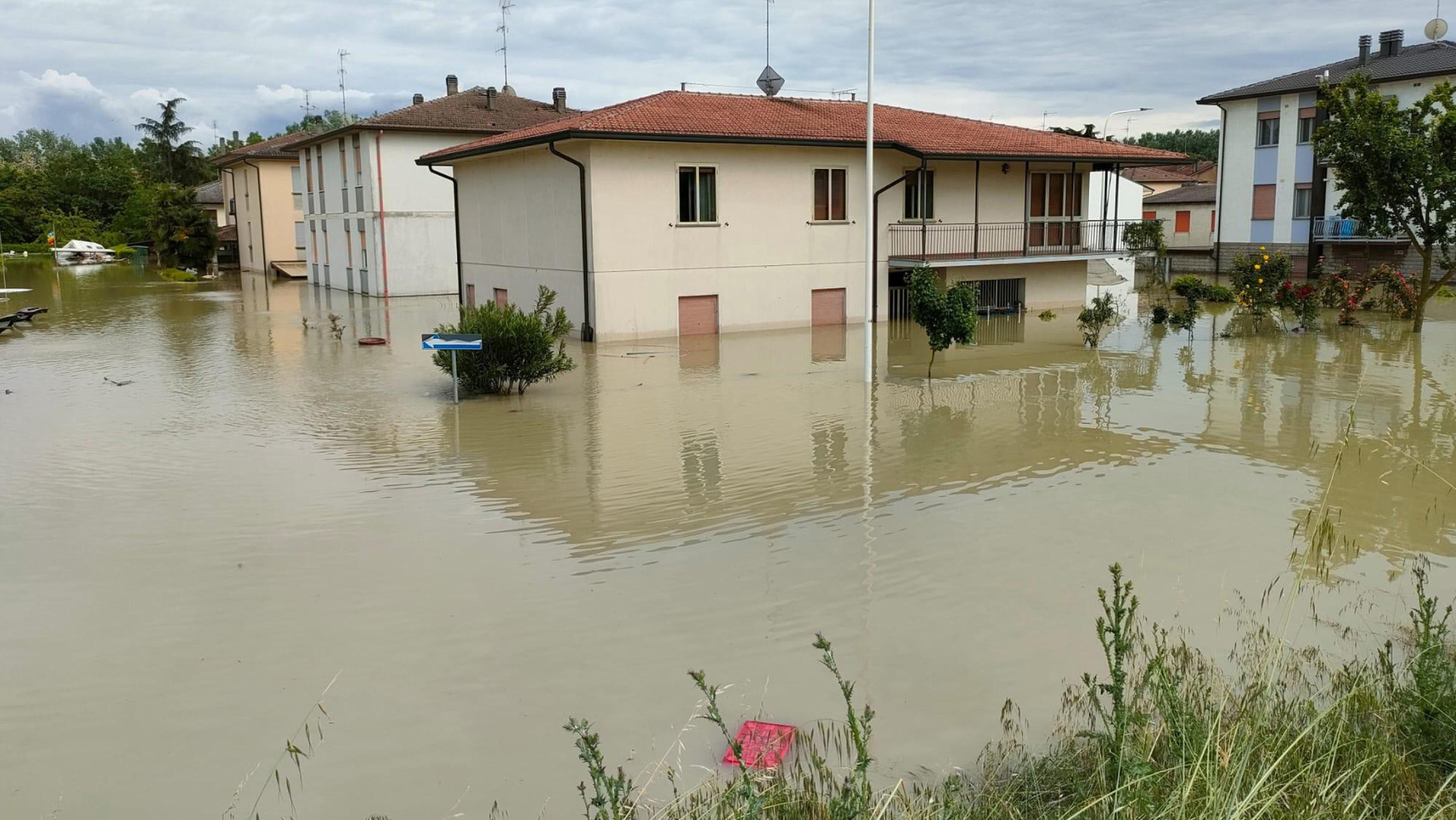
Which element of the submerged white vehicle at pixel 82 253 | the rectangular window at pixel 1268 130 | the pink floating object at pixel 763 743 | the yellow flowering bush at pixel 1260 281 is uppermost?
the rectangular window at pixel 1268 130

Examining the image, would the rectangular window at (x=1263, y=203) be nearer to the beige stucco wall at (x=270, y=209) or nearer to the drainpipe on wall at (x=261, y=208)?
the beige stucco wall at (x=270, y=209)

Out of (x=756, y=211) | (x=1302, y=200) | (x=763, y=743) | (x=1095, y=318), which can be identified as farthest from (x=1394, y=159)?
(x=763, y=743)

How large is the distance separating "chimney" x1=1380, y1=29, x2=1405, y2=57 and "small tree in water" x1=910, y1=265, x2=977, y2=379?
34.6 metres

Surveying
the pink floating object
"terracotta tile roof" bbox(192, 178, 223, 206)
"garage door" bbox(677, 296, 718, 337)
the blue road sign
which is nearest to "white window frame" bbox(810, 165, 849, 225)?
"garage door" bbox(677, 296, 718, 337)

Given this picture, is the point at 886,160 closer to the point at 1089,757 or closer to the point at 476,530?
the point at 476,530

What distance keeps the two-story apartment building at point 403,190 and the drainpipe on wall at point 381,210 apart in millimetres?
26

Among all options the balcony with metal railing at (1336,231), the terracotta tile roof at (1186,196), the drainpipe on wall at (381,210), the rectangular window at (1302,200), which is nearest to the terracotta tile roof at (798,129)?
the drainpipe on wall at (381,210)

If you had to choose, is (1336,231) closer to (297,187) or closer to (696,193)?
(696,193)

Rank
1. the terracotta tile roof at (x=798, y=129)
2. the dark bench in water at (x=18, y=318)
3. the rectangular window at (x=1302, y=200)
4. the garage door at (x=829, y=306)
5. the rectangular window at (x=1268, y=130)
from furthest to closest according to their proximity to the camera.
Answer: the rectangular window at (x=1268, y=130)
the rectangular window at (x=1302, y=200)
the garage door at (x=829, y=306)
the dark bench in water at (x=18, y=318)
the terracotta tile roof at (x=798, y=129)

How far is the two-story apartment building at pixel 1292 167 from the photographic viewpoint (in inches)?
1594

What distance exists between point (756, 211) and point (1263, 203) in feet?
88.7

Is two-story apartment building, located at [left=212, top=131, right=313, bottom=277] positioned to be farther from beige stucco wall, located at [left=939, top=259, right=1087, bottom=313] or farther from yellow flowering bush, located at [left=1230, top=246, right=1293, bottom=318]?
yellow flowering bush, located at [left=1230, top=246, right=1293, bottom=318]

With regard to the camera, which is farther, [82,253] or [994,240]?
[82,253]

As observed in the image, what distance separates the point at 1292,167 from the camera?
1687 inches
